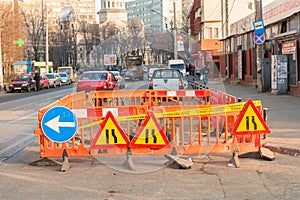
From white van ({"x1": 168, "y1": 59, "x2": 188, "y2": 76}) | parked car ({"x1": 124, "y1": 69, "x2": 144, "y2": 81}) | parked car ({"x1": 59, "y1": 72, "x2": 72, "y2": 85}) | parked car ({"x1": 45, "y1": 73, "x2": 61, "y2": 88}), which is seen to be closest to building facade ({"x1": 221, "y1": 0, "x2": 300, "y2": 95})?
parked car ({"x1": 124, "y1": 69, "x2": 144, "y2": 81})

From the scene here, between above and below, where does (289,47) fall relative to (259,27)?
below

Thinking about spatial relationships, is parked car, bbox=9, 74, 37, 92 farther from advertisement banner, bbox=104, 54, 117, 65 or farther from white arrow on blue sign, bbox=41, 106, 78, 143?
white arrow on blue sign, bbox=41, 106, 78, 143

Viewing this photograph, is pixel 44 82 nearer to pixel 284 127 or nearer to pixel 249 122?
pixel 284 127

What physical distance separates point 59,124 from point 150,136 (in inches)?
66.5

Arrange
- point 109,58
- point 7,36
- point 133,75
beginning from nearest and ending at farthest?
point 109,58 → point 133,75 → point 7,36

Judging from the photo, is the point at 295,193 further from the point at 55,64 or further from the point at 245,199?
the point at 55,64

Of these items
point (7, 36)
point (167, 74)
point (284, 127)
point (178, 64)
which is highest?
point (7, 36)

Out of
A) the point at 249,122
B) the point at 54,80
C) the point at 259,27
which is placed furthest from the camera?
the point at 54,80

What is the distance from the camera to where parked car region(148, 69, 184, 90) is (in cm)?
2481

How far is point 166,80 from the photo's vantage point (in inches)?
997

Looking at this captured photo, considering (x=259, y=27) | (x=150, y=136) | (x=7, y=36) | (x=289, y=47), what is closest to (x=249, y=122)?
(x=150, y=136)

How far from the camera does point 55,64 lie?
94312 millimetres

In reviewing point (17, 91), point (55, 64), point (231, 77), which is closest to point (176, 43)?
point (231, 77)

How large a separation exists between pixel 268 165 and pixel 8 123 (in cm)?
1047
